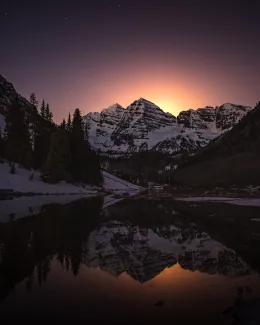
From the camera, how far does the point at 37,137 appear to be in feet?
347

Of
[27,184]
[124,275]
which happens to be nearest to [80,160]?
[27,184]

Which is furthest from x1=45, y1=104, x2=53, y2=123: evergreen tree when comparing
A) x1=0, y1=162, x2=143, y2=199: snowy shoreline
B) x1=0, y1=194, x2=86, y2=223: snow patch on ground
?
x1=0, y1=194, x2=86, y2=223: snow patch on ground

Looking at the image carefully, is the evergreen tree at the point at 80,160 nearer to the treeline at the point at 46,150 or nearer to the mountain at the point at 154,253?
the treeline at the point at 46,150

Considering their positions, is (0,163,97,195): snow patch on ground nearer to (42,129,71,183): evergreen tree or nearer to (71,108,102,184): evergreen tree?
(42,129,71,183): evergreen tree

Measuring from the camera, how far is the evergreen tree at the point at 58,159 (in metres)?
85.2

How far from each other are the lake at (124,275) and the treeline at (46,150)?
62877mm

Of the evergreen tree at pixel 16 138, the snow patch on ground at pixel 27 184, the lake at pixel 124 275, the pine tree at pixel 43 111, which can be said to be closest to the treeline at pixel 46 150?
the evergreen tree at pixel 16 138

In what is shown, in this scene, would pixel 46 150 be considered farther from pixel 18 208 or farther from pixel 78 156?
pixel 18 208

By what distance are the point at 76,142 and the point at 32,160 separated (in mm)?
16021

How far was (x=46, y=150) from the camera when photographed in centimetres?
10250

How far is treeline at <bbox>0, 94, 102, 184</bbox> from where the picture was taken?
8856 cm

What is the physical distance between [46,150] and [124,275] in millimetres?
91632

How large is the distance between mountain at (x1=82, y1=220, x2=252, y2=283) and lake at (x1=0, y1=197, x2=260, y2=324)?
0.05m

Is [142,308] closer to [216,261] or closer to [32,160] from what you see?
[216,261]
